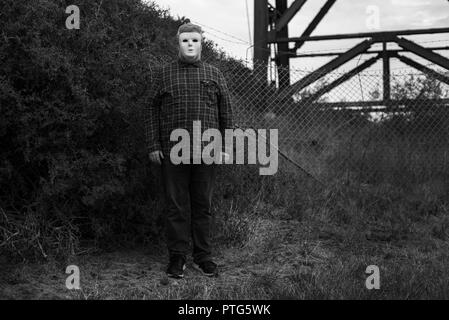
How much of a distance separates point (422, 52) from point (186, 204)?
6492 millimetres

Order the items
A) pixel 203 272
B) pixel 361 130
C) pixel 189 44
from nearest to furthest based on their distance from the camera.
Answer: pixel 189 44, pixel 203 272, pixel 361 130

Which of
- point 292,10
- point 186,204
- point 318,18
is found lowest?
point 186,204

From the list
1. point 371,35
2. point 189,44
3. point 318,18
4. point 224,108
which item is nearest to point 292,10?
point 318,18

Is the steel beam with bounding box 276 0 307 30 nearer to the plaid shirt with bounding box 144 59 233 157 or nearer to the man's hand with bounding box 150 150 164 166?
the plaid shirt with bounding box 144 59 233 157

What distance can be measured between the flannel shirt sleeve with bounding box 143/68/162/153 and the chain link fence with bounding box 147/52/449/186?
2.90 metres

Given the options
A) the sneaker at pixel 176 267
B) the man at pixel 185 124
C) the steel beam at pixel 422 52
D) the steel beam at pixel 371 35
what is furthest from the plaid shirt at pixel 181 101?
the steel beam at pixel 422 52

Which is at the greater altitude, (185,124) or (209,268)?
(185,124)

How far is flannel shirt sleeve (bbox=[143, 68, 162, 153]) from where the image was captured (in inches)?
175

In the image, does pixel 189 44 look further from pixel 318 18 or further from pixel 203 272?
pixel 318 18

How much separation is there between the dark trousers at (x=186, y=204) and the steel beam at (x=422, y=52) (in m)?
6.15

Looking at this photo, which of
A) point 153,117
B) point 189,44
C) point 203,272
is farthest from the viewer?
point 203,272

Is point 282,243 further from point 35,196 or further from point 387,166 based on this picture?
point 387,166

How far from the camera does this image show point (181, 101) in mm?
4398

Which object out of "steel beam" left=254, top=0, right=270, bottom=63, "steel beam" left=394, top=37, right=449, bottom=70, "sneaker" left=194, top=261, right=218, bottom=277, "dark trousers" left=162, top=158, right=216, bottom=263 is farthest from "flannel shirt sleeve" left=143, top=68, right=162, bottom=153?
"steel beam" left=394, top=37, right=449, bottom=70
